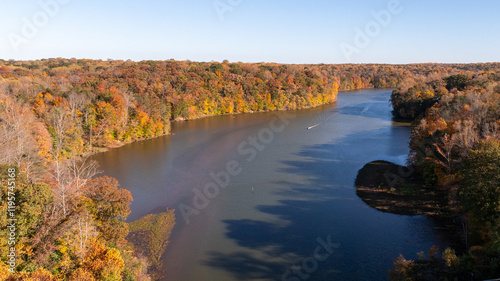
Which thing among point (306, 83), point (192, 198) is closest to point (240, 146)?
point (192, 198)

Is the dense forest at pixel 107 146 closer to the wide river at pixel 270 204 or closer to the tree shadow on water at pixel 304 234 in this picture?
the wide river at pixel 270 204

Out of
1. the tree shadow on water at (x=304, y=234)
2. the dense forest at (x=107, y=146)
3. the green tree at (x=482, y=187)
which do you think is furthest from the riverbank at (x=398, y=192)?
the green tree at (x=482, y=187)

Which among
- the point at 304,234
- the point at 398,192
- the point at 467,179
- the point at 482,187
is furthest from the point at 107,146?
the point at 482,187

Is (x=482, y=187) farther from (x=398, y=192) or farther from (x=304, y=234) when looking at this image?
(x=398, y=192)

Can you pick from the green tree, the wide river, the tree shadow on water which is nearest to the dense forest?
the green tree

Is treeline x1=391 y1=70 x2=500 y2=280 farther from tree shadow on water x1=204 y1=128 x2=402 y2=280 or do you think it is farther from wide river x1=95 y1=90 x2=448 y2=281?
tree shadow on water x1=204 y1=128 x2=402 y2=280
